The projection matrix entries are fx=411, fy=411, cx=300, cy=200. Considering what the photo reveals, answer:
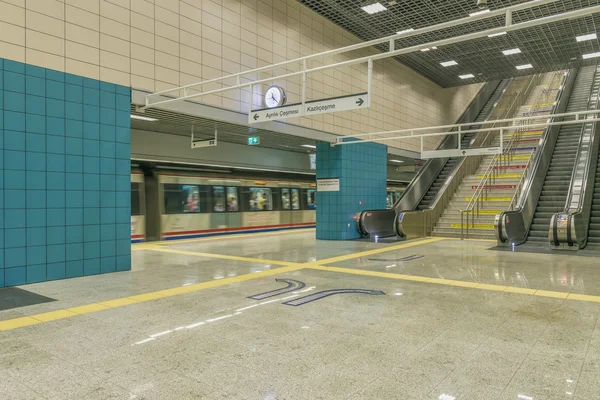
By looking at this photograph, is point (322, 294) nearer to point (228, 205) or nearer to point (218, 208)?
point (218, 208)

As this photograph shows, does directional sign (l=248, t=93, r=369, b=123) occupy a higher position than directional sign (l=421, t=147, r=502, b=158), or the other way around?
directional sign (l=248, t=93, r=369, b=123)

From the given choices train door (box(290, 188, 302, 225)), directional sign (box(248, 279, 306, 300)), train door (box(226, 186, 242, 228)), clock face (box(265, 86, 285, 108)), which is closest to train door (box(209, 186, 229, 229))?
train door (box(226, 186, 242, 228))

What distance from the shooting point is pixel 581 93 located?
55.5 ft

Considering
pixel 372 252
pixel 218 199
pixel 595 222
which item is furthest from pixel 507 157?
pixel 218 199

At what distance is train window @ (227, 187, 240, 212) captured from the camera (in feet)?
45.6

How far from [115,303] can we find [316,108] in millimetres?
3871

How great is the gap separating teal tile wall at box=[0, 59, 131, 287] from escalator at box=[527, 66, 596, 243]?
32.5ft

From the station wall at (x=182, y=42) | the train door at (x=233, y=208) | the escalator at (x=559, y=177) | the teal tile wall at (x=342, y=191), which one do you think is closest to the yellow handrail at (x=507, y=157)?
the escalator at (x=559, y=177)

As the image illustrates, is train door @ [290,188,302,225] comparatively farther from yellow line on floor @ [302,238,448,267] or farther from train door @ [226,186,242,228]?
yellow line on floor @ [302,238,448,267]

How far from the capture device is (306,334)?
12.1 ft

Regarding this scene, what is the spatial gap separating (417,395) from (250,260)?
601 cm

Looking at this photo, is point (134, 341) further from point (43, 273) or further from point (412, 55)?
point (412, 55)

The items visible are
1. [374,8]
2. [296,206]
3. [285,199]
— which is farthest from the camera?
[296,206]

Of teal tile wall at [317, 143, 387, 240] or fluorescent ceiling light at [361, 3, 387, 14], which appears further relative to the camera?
teal tile wall at [317, 143, 387, 240]
